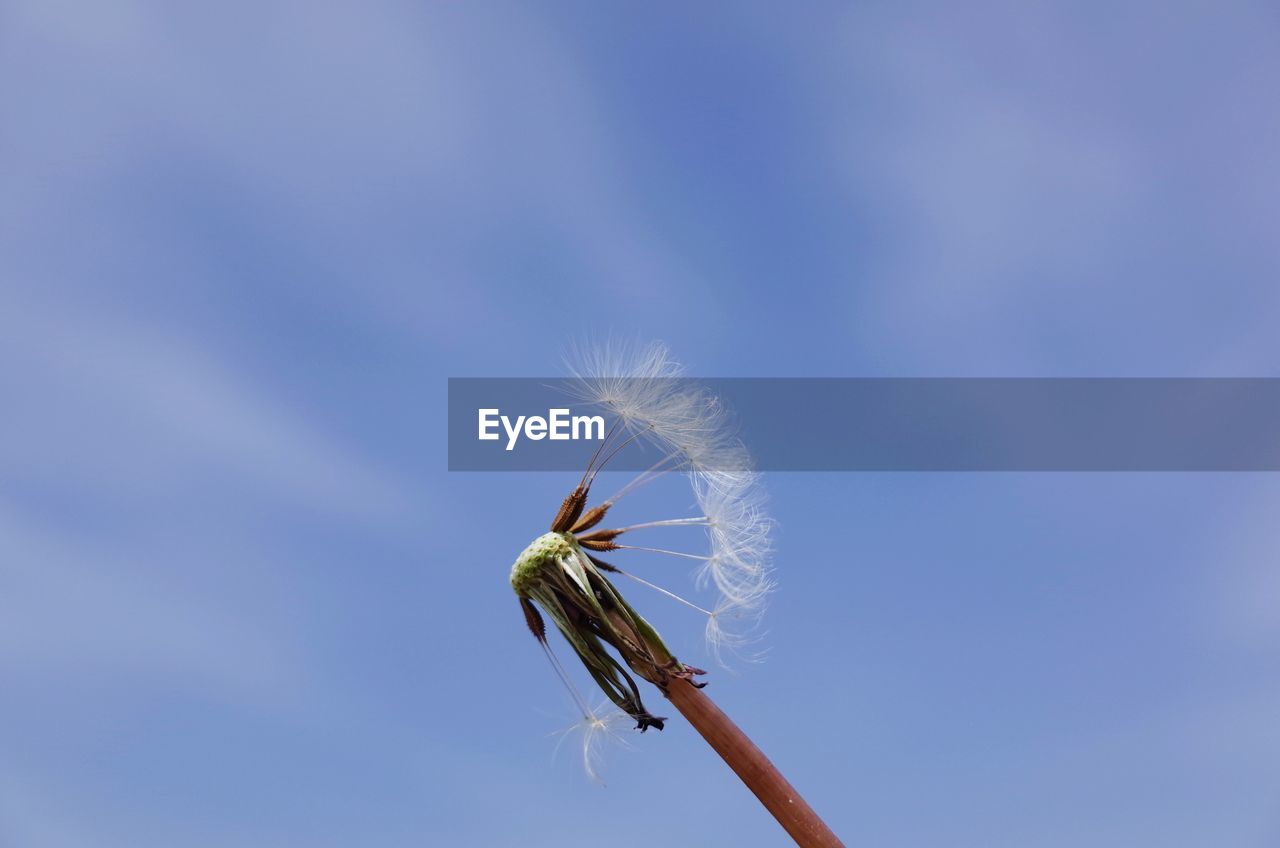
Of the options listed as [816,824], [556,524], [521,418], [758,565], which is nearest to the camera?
[816,824]

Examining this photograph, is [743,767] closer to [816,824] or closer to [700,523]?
[816,824]

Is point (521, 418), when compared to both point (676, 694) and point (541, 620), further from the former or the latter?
point (676, 694)

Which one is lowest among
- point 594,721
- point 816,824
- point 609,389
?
point 816,824

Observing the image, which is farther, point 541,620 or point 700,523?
point 700,523

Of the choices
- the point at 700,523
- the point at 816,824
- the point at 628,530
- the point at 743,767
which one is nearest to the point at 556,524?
the point at 628,530

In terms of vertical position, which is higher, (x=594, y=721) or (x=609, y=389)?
(x=609, y=389)

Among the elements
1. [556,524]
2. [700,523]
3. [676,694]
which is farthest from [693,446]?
[676,694]

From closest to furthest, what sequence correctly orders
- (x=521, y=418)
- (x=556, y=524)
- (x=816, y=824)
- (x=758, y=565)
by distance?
(x=816, y=824) < (x=556, y=524) < (x=758, y=565) < (x=521, y=418)
